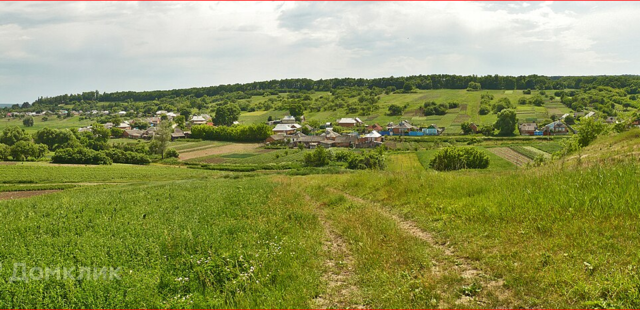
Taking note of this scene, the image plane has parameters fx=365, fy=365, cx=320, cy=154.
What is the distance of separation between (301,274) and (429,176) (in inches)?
387

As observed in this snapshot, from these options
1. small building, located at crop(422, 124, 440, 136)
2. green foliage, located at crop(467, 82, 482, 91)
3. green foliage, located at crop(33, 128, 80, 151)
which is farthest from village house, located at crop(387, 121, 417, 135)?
green foliage, located at crop(33, 128, 80, 151)

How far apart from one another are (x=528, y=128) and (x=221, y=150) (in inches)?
3386

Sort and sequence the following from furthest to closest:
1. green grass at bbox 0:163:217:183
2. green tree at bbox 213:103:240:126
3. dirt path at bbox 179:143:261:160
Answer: green tree at bbox 213:103:240:126, dirt path at bbox 179:143:261:160, green grass at bbox 0:163:217:183

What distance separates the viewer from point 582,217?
8.27m

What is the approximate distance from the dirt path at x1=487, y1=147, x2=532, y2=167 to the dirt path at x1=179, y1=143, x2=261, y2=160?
60952mm

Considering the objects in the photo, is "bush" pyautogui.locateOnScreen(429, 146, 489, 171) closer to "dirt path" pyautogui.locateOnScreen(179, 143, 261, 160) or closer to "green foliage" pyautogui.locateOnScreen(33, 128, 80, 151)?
"dirt path" pyautogui.locateOnScreen(179, 143, 261, 160)

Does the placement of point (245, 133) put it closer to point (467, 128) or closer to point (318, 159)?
point (318, 159)

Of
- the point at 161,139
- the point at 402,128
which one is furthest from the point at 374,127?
the point at 161,139

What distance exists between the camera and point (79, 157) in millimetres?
70312

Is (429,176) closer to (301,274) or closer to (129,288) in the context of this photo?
(301,274)

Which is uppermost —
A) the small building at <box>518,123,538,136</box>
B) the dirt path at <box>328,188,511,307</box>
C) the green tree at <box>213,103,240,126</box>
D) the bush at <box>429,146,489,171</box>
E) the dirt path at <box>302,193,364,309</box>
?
the green tree at <box>213,103,240,126</box>

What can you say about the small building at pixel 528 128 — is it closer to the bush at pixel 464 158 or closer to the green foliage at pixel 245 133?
the bush at pixel 464 158

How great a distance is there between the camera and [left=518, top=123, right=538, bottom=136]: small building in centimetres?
10250

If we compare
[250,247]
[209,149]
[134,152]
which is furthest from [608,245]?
[209,149]
